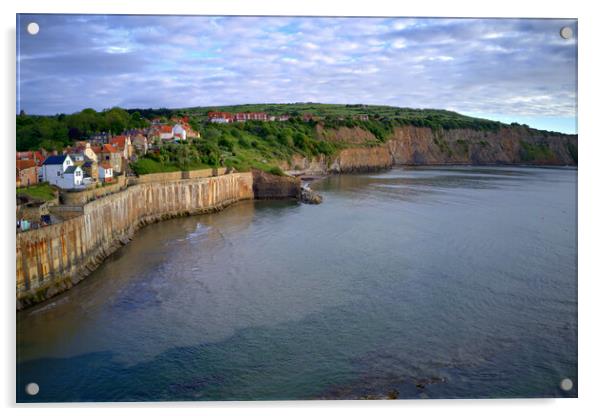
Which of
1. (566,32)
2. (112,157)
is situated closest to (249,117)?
(112,157)

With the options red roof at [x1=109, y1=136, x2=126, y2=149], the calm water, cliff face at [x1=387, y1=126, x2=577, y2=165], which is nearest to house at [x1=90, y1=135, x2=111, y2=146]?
red roof at [x1=109, y1=136, x2=126, y2=149]

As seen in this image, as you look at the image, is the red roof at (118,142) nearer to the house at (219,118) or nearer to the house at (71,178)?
the house at (71,178)

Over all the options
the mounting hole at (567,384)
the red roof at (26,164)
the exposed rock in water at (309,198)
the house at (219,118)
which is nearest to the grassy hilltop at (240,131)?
the house at (219,118)

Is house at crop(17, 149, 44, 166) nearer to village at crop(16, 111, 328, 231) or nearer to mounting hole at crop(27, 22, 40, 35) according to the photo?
village at crop(16, 111, 328, 231)

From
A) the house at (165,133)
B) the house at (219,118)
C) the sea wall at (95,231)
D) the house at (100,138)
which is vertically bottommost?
the sea wall at (95,231)

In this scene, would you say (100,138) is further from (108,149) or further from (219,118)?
(219,118)
